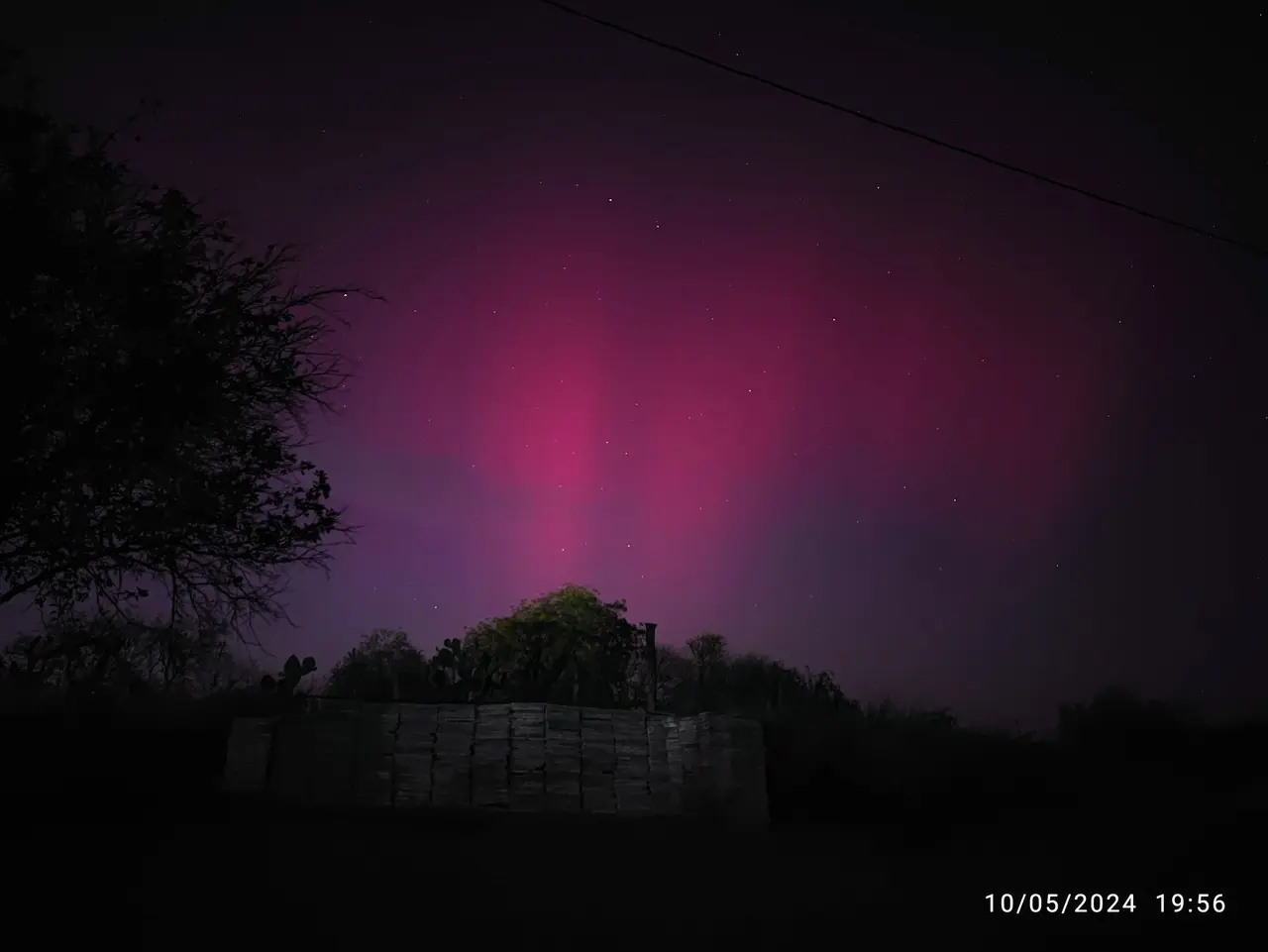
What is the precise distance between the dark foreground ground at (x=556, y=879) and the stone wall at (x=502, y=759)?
0.54 metres

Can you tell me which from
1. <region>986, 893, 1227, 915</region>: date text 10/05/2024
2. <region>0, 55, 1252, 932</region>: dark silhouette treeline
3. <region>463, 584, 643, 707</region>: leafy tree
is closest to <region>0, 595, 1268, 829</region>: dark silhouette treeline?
<region>0, 55, 1252, 932</region>: dark silhouette treeline

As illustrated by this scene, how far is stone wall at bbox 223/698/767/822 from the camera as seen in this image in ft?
43.5

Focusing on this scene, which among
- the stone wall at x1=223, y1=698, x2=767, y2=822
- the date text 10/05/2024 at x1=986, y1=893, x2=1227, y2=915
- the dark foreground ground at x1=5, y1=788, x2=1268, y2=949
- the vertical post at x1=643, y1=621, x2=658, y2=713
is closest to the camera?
the dark foreground ground at x1=5, y1=788, x2=1268, y2=949

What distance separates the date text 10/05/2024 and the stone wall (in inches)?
175

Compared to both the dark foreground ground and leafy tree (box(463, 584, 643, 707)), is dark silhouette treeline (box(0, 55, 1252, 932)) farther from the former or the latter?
leafy tree (box(463, 584, 643, 707))

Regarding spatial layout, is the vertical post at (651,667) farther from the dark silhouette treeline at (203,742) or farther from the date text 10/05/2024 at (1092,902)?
the date text 10/05/2024 at (1092,902)

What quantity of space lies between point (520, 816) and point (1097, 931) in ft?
24.5

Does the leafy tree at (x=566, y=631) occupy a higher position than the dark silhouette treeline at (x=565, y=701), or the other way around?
the leafy tree at (x=566, y=631)

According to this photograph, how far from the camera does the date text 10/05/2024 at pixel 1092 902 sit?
9594 millimetres

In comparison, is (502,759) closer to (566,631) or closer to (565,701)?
(565,701)

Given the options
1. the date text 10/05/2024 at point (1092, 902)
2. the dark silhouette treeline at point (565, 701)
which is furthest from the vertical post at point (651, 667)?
the date text 10/05/2024 at point (1092, 902)

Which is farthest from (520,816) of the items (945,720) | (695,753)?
(945,720)

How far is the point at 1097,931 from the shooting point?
8.77 metres

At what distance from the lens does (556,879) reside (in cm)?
952
